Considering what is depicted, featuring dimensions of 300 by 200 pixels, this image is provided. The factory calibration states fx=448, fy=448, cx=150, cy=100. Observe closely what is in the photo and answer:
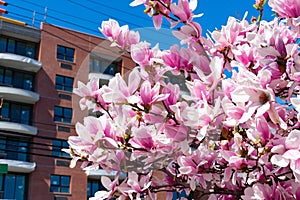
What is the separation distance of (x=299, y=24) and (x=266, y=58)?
14 centimetres

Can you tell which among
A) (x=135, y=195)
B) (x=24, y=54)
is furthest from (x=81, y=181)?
(x=135, y=195)

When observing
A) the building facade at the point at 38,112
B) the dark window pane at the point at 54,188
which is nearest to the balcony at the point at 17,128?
the building facade at the point at 38,112

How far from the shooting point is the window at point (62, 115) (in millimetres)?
17750

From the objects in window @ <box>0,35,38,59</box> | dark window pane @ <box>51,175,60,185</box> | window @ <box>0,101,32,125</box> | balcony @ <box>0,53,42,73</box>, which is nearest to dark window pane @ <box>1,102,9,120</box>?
window @ <box>0,101,32,125</box>

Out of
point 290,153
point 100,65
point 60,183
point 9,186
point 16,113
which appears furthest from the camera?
point 60,183

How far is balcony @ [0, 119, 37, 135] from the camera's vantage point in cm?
1571

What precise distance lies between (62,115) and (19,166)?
3.01 metres

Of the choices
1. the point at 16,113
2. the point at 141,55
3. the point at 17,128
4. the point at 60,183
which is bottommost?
the point at 60,183

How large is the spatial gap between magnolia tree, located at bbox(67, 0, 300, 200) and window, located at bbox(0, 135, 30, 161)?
50.6 feet

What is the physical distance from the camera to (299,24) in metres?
1.09

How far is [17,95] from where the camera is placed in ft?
54.3

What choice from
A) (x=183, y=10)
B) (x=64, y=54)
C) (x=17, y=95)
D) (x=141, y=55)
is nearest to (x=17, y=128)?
(x=17, y=95)

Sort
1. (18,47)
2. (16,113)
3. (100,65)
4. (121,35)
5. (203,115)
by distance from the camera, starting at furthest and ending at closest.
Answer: (18,47)
(16,113)
(100,65)
(121,35)
(203,115)

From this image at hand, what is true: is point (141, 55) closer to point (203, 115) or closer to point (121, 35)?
point (121, 35)
